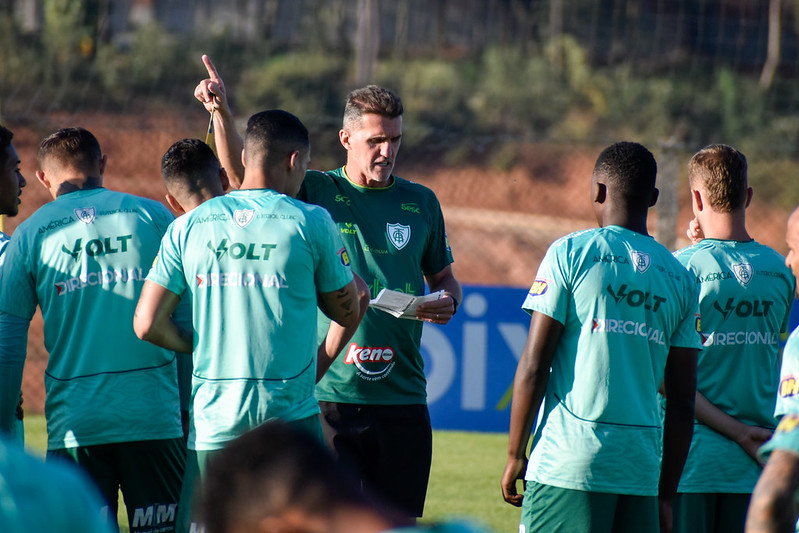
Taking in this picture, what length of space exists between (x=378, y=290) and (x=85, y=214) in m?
1.39

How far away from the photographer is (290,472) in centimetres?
155

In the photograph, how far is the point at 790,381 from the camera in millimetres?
2760

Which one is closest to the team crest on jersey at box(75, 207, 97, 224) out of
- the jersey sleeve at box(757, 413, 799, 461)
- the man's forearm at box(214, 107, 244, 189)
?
the man's forearm at box(214, 107, 244, 189)

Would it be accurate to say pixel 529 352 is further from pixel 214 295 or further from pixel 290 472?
pixel 290 472

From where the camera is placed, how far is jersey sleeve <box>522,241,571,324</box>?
3621 millimetres

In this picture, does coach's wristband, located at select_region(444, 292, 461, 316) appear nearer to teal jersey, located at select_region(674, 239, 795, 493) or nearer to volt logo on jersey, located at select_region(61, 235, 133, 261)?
teal jersey, located at select_region(674, 239, 795, 493)

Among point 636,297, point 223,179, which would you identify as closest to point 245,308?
point 223,179

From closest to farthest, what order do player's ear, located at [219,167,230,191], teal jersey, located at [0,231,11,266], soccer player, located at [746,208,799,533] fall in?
soccer player, located at [746,208,799,533] < teal jersey, located at [0,231,11,266] < player's ear, located at [219,167,230,191]

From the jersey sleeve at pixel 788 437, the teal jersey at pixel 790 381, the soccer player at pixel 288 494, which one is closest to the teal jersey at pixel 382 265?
the teal jersey at pixel 790 381

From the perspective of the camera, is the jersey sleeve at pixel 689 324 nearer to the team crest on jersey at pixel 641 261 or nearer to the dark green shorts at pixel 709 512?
the team crest on jersey at pixel 641 261

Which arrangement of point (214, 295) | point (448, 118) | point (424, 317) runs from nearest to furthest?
point (214, 295), point (424, 317), point (448, 118)

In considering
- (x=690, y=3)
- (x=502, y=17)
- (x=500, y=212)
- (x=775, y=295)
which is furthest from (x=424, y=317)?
(x=690, y=3)

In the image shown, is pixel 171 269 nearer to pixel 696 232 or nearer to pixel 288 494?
pixel 288 494

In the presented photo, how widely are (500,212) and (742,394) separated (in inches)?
858
